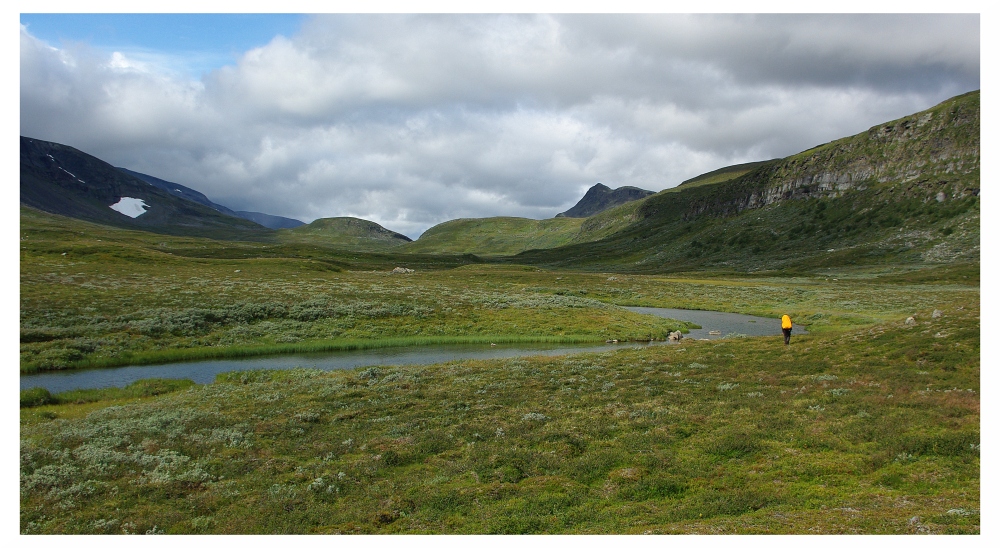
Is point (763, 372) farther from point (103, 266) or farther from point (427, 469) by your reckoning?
point (103, 266)

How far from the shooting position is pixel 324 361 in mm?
44406

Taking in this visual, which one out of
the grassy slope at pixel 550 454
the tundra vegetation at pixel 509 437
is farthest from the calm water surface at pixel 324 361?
the grassy slope at pixel 550 454

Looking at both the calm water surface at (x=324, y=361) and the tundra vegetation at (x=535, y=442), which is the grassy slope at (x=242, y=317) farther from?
the calm water surface at (x=324, y=361)

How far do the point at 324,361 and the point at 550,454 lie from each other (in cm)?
3065

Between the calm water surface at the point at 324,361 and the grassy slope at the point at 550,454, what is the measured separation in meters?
8.44

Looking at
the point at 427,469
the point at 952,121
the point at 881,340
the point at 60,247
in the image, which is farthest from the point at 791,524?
the point at 952,121

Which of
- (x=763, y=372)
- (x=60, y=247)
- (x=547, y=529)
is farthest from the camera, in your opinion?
(x=60, y=247)

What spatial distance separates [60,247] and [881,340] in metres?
136

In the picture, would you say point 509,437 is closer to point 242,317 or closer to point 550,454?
point 550,454

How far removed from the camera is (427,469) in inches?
720

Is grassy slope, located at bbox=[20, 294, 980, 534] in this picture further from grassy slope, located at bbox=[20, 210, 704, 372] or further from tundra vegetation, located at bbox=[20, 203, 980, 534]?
grassy slope, located at bbox=[20, 210, 704, 372]

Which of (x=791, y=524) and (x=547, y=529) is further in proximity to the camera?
(x=547, y=529)

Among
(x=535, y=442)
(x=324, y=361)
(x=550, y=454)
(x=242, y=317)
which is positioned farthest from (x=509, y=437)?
(x=242, y=317)

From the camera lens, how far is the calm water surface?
35375 mm
